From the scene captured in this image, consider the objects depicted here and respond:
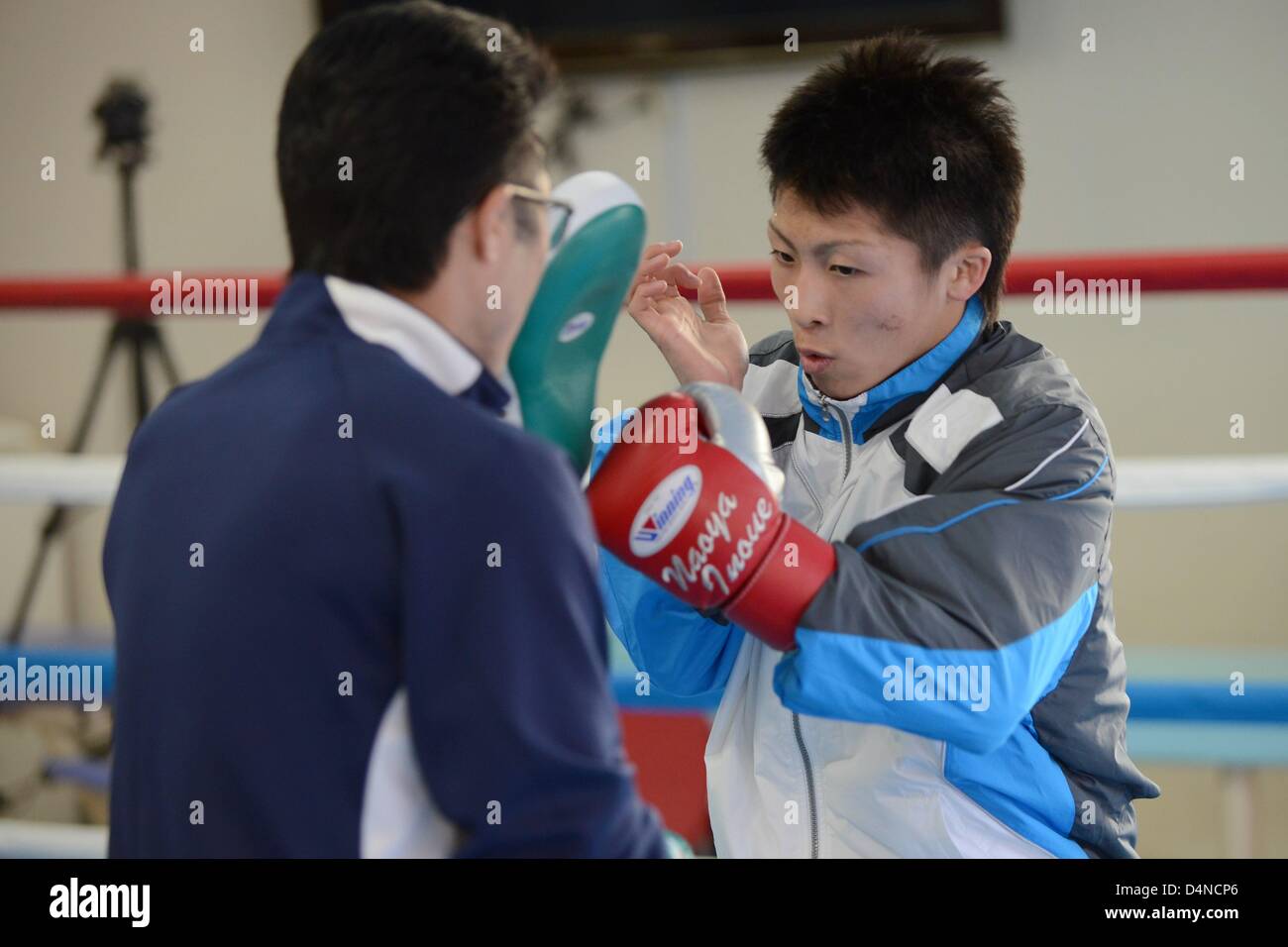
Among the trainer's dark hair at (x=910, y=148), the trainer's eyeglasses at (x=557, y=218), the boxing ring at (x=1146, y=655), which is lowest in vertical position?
the boxing ring at (x=1146, y=655)

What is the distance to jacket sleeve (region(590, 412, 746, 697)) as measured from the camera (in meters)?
1.17

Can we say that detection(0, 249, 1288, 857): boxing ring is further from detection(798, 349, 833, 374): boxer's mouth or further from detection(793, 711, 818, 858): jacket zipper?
detection(798, 349, 833, 374): boxer's mouth

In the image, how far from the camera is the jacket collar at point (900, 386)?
1147mm

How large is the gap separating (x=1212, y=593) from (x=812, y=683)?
2.32 m

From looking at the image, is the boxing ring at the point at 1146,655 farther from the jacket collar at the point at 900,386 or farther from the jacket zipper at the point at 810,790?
the jacket collar at the point at 900,386

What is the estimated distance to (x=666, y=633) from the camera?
1.18 meters

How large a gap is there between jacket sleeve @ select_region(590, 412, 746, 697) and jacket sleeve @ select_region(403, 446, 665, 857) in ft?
1.32

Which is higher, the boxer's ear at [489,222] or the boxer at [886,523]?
the boxer's ear at [489,222]

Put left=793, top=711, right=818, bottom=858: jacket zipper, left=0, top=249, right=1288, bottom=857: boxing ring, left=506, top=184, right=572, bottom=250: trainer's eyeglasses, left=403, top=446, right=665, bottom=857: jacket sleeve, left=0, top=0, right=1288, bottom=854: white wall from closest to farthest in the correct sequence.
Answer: left=403, top=446, right=665, bottom=857: jacket sleeve
left=506, top=184, right=572, bottom=250: trainer's eyeglasses
left=793, top=711, right=818, bottom=858: jacket zipper
left=0, top=249, right=1288, bottom=857: boxing ring
left=0, top=0, right=1288, bottom=854: white wall

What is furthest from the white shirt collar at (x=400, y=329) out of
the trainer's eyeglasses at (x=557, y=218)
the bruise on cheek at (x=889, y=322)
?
the bruise on cheek at (x=889, y=322)

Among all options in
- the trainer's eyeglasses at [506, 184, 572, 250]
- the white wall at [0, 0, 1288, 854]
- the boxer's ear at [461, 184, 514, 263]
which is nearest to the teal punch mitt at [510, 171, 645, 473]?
the trainer's eyeglasses at [506, 184, 572, 250]

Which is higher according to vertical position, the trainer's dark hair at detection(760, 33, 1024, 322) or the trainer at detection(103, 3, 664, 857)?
the trainer's dark hair at detection(760, 33, 1024, 322)

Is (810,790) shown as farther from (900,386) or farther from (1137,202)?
(1137,202)

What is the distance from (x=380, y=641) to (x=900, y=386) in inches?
21.9
